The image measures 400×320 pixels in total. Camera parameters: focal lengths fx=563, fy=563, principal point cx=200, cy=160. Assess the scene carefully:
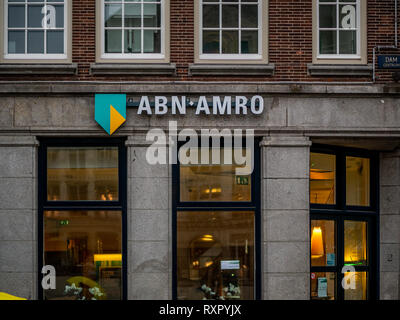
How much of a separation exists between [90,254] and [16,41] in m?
4.83

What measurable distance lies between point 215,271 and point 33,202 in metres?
4.07

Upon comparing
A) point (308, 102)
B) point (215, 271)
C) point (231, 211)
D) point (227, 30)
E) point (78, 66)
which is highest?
point (227, 30)

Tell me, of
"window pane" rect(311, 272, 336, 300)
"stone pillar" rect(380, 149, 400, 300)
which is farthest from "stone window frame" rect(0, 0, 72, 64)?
"stone pillar" rect(380, 149, 400, 300)

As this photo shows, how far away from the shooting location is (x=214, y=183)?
12.1 metres

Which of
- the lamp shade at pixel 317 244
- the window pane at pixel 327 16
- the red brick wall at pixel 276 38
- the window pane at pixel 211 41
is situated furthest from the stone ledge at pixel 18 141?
the window pane at pixel 327 16

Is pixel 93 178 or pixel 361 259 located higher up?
pixel 93 178

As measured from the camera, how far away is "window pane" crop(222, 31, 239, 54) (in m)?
12.2

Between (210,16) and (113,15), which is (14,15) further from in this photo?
(210,16)

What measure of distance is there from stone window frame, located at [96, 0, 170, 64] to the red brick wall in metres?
0.10

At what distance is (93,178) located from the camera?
39.2 ft

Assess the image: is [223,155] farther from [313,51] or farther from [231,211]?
[313,51]

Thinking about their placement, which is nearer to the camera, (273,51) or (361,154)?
(273,51)

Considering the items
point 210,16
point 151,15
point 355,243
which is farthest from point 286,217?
point 151,15

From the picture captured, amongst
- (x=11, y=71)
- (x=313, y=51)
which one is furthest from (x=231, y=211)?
(x=11, y=71)
